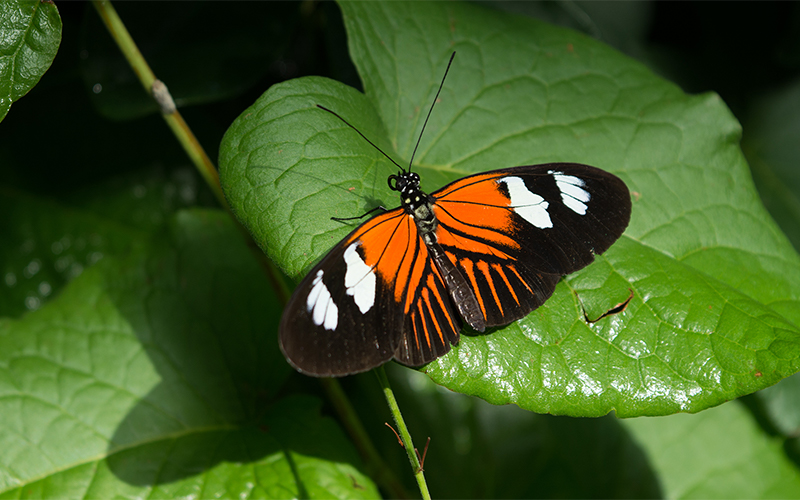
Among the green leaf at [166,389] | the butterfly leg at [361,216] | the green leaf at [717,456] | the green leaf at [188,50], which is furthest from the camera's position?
the green leaf at [717,456]

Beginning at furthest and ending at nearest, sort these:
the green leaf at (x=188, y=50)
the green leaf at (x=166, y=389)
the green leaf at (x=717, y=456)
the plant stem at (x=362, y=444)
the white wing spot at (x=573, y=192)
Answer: the green leaf at (x=717, y=456), the green leaf at (x=188, y=50), the plant stem at (x=362, y=444), the green leaf at (x=166, y=389), the white wing spot at (x=573, y=192)

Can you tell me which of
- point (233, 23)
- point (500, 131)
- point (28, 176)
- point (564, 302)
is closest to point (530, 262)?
point (564, 302)

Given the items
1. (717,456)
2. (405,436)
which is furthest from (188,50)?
(717,456)

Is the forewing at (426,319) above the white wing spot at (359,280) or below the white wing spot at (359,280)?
below

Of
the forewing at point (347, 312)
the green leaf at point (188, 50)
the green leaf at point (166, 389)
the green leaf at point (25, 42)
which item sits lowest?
the green leaf at point (166, 389)

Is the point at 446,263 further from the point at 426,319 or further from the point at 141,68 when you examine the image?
the point at 141,68

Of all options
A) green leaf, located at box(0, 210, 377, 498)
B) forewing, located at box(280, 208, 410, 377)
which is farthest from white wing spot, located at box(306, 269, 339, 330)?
green leaf, located at box(0, 210, 377, 498)

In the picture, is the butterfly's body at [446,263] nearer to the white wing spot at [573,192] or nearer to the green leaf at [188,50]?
the white wing spot at [573,192]

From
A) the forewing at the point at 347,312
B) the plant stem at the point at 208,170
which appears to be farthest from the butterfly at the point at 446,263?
the plant stem at the point at 208,170

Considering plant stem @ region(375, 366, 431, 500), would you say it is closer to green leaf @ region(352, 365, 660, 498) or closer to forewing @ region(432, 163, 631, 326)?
forewing @ region(432, 163, 631, 326)

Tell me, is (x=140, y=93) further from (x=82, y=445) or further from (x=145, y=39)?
(x=82, y=445)
